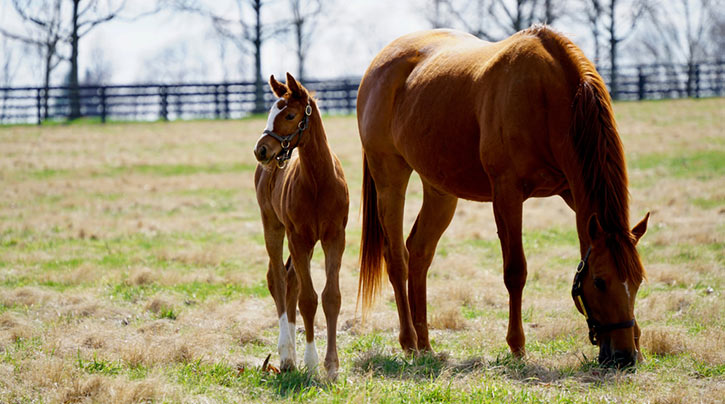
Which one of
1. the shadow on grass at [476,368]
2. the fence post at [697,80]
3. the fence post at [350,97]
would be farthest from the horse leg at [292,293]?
the fence post at [697,80]

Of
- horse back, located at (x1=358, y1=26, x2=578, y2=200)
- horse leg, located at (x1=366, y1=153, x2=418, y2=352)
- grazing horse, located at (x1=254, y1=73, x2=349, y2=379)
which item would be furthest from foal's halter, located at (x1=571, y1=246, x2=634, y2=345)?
grazing horse, located at (x1=254, y1=73, x2=349, y2=379)

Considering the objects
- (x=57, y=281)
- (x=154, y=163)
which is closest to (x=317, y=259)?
(x=57, y=281)

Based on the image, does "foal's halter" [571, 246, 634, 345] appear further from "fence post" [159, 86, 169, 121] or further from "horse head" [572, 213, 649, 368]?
"fence post" [159, 86, 169, 121]

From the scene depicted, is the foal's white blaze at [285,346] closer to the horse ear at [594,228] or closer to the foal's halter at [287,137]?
the foal's halter at [287,137]

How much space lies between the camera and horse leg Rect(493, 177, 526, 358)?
4270mm

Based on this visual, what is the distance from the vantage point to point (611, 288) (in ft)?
12.6

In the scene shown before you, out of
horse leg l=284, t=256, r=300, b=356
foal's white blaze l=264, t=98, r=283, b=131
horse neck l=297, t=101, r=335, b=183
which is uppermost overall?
foal's white blaze l=264, t=98, r=283, b=131

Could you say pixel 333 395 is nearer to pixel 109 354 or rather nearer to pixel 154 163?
pixel 109 354

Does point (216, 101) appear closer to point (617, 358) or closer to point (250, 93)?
point (250, 93)

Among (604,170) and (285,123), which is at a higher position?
(285,123)

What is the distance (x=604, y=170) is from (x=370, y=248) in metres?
2.19

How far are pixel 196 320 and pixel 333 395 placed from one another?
96.0 inches

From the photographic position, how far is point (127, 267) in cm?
791

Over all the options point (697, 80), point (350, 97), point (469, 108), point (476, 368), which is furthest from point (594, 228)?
point (697, 80)
